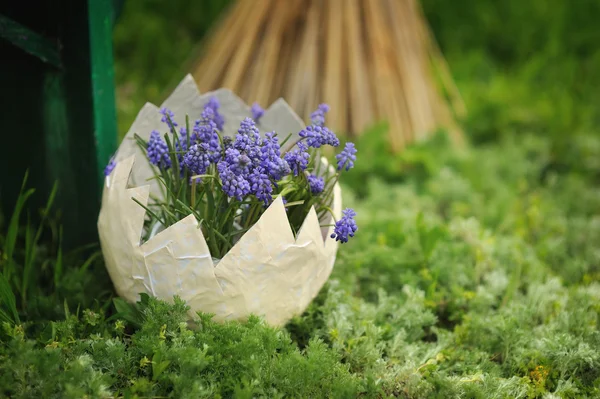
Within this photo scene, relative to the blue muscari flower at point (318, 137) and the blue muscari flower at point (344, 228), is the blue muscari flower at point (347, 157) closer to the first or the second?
the blue muscari flower at point (318, 137)

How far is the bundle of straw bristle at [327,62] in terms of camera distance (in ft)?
7.84

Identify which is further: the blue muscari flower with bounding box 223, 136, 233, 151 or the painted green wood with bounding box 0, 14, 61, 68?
the painted green wood with bounding box 0, 14, 61, 68

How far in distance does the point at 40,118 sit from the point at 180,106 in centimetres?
40

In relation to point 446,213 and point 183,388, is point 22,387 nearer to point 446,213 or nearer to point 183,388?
point 183,388

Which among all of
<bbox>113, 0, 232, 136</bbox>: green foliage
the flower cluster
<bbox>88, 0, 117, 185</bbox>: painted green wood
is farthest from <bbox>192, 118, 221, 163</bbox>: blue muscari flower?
<bbox>113, 0, 232, 136</bbox>: green foliage

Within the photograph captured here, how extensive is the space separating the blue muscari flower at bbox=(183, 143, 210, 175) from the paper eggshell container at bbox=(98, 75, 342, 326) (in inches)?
3.9

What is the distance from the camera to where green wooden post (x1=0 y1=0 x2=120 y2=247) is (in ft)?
5.10

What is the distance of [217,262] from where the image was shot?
1.33m

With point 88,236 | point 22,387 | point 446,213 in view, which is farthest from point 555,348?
point 88,236

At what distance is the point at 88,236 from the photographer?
1722 millimetres

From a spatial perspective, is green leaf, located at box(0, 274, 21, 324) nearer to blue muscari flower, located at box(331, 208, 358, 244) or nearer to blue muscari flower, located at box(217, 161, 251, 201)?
blue muscari flower, located at box(217, 161, 251, 201)

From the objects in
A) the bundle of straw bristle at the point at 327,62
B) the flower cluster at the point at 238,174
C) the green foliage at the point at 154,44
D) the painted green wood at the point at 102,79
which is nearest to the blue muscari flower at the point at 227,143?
the flower cluster at the point at 238,174

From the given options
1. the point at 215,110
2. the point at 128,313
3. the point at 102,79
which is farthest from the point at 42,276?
the point at 215,110

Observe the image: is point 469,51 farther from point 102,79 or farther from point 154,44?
point 102,79
